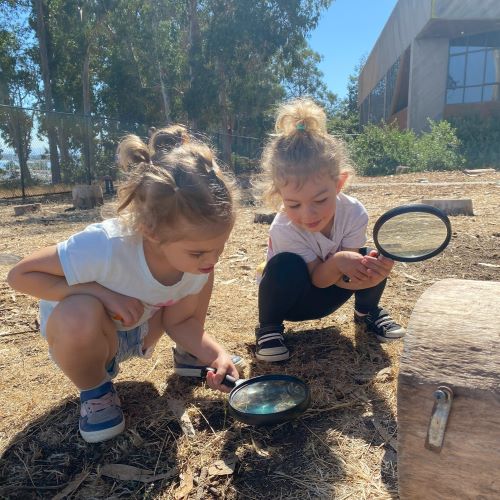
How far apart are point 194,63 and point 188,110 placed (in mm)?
1837

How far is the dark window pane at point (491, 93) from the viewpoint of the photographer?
19.2m

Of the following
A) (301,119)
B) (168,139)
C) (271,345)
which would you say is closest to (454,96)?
(301,119)

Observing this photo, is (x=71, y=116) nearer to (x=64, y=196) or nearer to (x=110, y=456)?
(x=64, y=196)

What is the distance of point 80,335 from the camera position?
172cm

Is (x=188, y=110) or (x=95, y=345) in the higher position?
(x=188, y=110)

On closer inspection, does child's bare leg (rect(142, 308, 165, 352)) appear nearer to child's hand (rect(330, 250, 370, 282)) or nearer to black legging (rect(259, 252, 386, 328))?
black legging (rect(259, 252, 386, 328))

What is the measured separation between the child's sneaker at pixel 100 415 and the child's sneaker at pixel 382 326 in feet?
4.24

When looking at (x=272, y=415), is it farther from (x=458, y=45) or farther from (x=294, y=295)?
(x=458, y=45)

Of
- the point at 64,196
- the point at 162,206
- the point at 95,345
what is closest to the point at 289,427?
the point at 95,345

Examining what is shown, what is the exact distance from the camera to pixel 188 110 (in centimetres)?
2009

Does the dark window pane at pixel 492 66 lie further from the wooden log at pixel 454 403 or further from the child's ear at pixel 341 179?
the wooden log at pixel 454 403

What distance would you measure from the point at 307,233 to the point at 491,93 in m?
20.1

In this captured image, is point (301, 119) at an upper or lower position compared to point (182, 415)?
upper

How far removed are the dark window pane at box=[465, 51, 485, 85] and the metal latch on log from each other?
2147cm
